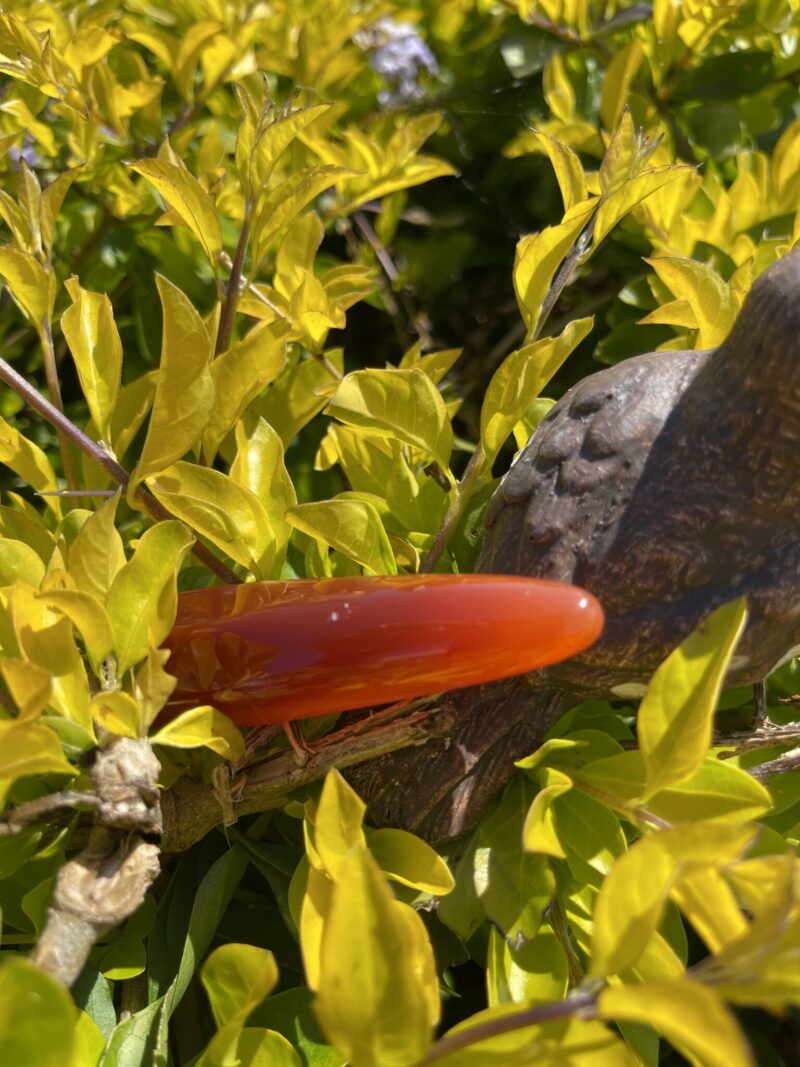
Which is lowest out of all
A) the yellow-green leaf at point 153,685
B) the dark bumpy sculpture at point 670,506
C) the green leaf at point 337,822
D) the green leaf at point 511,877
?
the green leaf at point 511,877

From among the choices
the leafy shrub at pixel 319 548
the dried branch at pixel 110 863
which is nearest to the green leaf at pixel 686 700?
the leafy shrub at pixel 319 548

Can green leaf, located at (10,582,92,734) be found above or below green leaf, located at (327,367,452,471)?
below

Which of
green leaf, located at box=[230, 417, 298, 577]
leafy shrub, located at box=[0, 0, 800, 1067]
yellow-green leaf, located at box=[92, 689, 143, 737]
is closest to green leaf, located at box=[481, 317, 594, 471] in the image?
leafy shrub, located at box=[0, 0, 800, 1067]

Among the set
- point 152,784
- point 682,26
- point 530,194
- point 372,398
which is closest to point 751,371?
point 372,398

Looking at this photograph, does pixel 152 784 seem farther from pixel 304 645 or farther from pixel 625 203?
pixel 625 203

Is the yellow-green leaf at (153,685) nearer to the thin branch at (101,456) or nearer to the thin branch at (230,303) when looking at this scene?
the thin branch at (101,456)

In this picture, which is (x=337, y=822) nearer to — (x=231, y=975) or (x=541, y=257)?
(x=231, y=975)

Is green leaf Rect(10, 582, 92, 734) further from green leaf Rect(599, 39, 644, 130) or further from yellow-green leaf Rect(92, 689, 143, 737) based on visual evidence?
green leaf Rect(599, 39, 644, 130)

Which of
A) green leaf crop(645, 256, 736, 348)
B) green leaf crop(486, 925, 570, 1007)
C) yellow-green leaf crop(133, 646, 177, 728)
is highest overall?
green leaf crop(645, 256, 736, 348)
